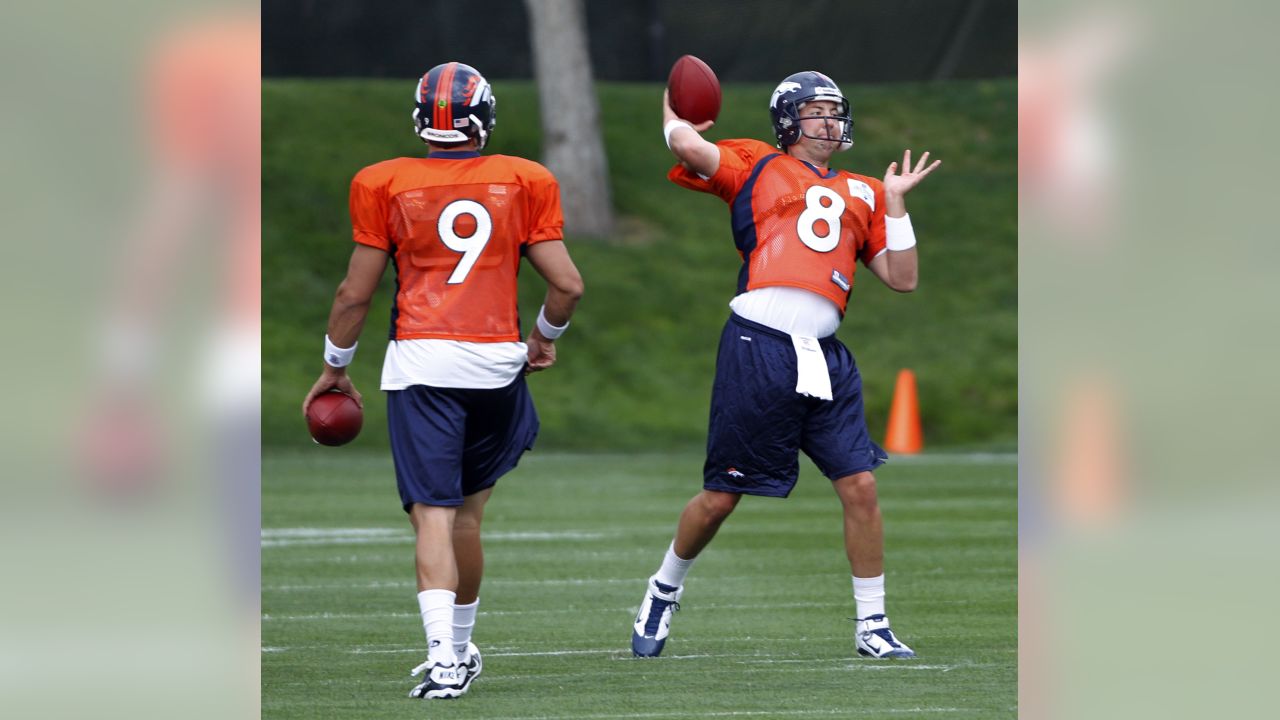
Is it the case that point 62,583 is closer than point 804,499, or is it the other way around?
point 62,583

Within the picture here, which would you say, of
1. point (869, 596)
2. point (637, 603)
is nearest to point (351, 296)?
point (869, 596)

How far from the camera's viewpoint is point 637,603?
7531 millimetres

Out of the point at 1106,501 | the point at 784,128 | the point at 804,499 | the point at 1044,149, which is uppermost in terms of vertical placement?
the point at 784,128

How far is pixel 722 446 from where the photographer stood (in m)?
5.93

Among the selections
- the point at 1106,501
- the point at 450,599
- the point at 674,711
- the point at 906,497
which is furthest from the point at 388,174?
the point at 906,497

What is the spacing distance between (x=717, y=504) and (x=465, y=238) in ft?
4.35

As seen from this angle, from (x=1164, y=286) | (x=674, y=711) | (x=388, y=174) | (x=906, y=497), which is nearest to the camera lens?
(x=1164, y=286)

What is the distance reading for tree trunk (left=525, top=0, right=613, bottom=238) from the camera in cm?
2075

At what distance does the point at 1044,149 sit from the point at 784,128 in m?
4.31

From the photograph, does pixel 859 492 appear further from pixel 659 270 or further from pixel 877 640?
pixel 659 270

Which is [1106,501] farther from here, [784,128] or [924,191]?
[924,191]

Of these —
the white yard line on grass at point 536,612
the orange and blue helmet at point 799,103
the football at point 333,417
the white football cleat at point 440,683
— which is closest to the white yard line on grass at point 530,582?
the white yard line on grass at point 536,612

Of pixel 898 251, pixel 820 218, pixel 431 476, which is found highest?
pixel 820 218

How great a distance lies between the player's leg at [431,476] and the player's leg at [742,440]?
96cm
